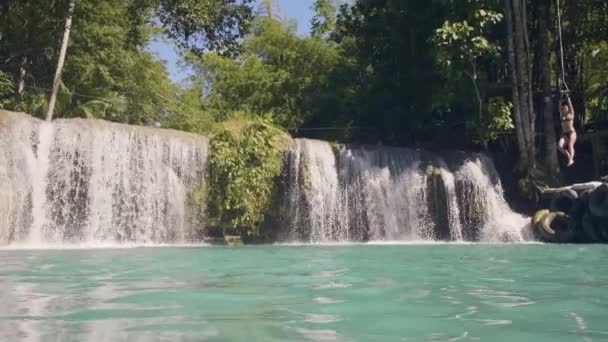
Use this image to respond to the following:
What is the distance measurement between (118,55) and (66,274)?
17703 mm

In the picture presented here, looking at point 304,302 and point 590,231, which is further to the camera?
point 590,231

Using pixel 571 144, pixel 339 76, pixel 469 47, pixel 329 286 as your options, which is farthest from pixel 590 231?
pixel 339 76

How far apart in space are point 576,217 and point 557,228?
52cm

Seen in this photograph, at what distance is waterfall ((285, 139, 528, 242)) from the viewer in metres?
17.0

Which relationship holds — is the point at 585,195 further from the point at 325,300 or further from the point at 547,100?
the point at 325,300

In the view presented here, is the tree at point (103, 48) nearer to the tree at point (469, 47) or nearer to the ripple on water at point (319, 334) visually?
the tree at point (469, 47)

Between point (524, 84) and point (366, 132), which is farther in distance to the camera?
point (366, 132)

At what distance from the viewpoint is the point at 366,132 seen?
2311 centimetres

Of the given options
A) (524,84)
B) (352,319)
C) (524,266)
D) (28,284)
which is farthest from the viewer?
(524,84)

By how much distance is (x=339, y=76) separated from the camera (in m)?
25.7

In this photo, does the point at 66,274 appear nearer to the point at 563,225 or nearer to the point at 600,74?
the point at 563,225

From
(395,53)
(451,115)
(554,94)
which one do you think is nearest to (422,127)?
(451,115)

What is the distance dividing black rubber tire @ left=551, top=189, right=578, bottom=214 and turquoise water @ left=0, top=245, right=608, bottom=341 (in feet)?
28.8

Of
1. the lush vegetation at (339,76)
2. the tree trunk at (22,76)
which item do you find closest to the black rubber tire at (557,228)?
the lush vegetation at (339,76)
